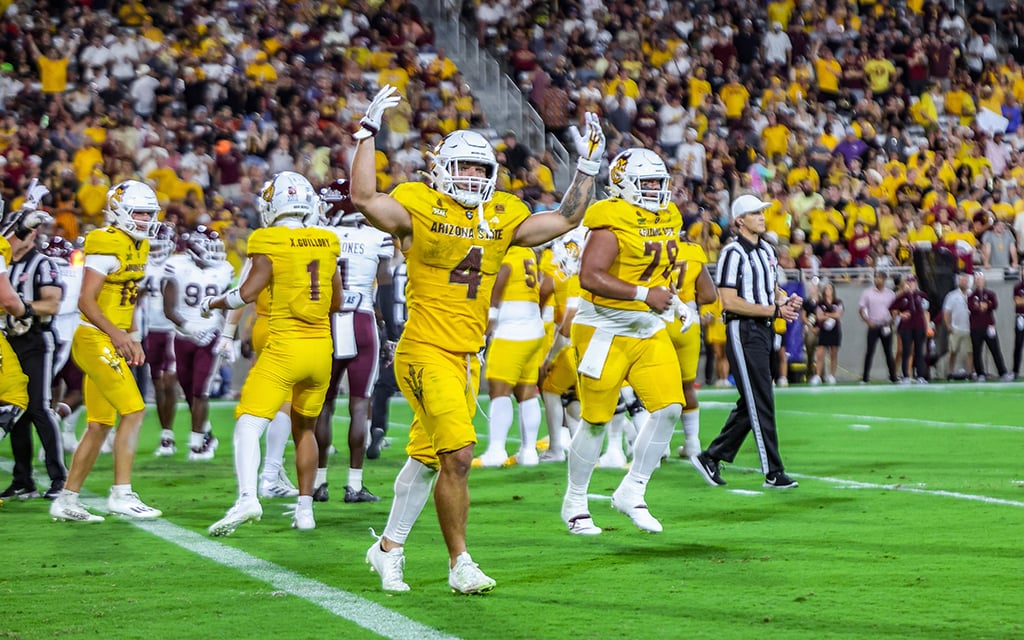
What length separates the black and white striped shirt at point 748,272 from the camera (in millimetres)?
9953

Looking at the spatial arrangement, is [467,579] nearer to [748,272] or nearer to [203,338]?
[748,272]

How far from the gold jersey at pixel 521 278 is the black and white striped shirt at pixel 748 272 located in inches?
90.0

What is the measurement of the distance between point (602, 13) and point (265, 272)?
20.1 m

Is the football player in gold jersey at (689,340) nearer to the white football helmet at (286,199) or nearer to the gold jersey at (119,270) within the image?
the white football helmet at (286,199)

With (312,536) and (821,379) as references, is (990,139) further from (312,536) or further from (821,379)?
(312,536)

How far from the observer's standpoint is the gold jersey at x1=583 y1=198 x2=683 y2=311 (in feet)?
27.8

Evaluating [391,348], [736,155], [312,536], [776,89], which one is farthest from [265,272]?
[776,89]

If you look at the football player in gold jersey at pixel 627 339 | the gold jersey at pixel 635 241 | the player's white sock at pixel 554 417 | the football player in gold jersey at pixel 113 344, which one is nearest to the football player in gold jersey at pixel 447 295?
the football player in gold jersey at pixel 627 339

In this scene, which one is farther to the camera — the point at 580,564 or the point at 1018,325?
the point at 1018,325

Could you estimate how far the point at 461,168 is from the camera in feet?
21.6

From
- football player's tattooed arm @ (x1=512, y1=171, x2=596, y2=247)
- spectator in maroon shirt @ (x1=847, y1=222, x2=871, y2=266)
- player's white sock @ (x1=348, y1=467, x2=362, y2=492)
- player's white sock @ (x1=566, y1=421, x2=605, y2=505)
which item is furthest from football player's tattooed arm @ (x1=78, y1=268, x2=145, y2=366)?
spectator in maroon shirt @ (x1=847, y1=222, x2=871, y2=266)

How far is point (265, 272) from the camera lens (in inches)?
327

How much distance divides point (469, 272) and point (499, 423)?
5512 mm

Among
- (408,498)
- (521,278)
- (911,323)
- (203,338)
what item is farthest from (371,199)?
(911,323)
